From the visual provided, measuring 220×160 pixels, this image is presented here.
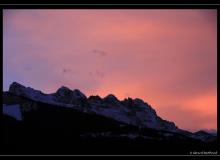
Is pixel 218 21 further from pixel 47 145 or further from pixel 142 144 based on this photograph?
pixel 142 144

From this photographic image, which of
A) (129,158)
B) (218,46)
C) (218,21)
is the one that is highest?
(218,21)

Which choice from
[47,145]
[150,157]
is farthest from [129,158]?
[47,145]

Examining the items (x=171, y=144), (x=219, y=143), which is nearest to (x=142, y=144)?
(x=171, y=144)

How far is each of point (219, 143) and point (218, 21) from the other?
450 inches

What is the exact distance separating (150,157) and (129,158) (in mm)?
1938

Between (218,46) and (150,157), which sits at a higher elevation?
(218,46)

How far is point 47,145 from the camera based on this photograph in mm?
158500

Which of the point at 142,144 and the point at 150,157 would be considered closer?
the point at 150,157
